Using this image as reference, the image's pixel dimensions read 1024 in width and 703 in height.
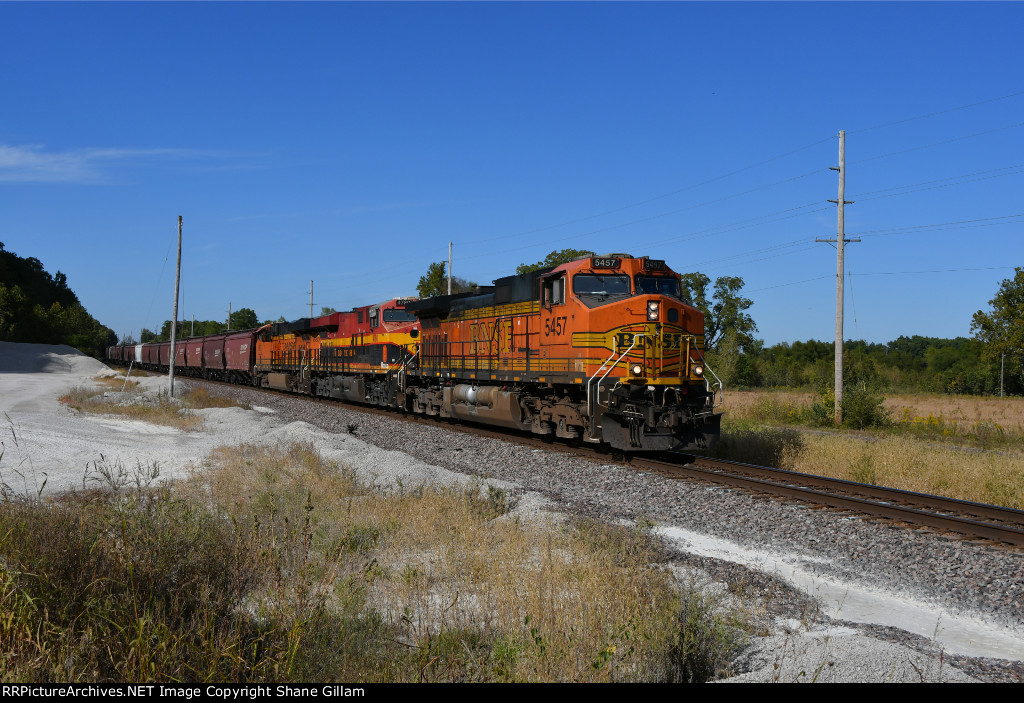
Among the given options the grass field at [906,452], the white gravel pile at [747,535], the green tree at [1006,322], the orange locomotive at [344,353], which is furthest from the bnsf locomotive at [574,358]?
the green tree at [1006,322]

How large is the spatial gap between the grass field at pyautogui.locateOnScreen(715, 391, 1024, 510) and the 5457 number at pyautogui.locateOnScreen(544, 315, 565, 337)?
5.05m

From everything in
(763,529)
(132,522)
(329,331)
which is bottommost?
(763,529)

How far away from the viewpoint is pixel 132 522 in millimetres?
6074

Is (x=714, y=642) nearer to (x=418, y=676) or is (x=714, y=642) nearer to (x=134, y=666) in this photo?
(x=418, y=676)

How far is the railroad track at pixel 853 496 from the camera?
9297 mm

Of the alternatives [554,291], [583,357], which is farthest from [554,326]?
[583,357]

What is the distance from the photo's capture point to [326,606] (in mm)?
5457

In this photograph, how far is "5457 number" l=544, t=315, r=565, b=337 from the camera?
15406mm

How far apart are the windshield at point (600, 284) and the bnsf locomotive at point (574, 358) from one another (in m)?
0.02

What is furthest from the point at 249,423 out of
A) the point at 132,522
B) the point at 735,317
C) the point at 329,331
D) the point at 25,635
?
the point at 735,317

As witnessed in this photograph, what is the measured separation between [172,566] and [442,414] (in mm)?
17028

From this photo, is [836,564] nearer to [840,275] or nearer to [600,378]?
[600,378]

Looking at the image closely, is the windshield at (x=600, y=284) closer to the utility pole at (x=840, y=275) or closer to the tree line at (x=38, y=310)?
the utility pole at (x=840, y=275)

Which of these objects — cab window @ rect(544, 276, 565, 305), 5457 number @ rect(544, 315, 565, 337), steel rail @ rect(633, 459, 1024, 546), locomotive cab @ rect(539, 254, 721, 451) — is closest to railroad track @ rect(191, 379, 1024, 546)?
steel rail @ rect(633, 459, 1024, 546)
